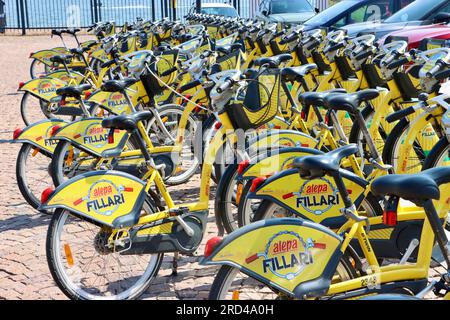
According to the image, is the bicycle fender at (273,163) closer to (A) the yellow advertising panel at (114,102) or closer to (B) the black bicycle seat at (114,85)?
(B) the black bicycle seat at (114,85)

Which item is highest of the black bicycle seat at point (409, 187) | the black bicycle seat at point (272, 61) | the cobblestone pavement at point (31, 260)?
the black bicycle seat at point (272, 61)

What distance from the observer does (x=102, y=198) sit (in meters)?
4.05

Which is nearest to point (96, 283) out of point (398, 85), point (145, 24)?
point (398, 85)

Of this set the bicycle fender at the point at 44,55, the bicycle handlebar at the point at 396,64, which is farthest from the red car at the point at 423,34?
the bicycle fender at the point at 44,55

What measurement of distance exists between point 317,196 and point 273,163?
55cm

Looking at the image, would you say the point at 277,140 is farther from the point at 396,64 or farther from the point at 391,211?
the point at 391,211

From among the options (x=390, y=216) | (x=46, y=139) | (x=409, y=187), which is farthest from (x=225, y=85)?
(x=409, y=187)

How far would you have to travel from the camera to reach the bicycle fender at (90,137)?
5480 mm

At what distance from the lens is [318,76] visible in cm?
713

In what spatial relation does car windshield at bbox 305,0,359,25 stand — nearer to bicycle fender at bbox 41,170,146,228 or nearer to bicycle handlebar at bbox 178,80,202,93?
bicycle handlebar at bbox 178,80,202,93

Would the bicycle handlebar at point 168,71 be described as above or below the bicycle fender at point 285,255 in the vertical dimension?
above

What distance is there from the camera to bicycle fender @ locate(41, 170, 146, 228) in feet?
13.1

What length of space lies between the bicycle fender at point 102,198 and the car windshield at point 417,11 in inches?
268
